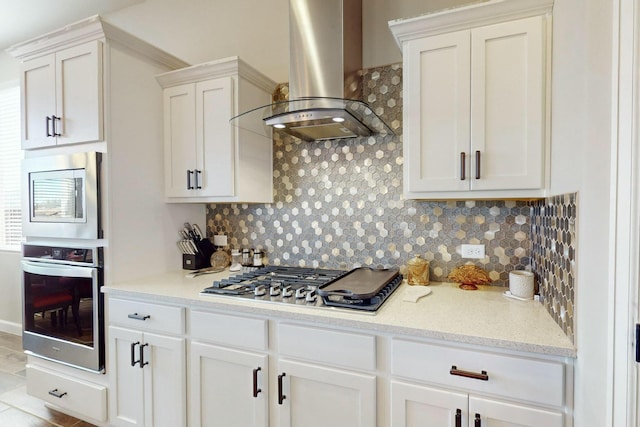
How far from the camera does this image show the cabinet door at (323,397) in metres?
1.36

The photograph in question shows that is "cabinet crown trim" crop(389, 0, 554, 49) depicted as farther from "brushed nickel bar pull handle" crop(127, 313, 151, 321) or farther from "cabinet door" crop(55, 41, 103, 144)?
"brushed nickel bar pull handle" crop(127, 313, 151, 321)

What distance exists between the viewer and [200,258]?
2457 mm

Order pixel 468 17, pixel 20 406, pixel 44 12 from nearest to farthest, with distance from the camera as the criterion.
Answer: pixel 468 17, pixel 20 406, pixel 44 12

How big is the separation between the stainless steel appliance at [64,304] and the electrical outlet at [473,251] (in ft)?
7.12

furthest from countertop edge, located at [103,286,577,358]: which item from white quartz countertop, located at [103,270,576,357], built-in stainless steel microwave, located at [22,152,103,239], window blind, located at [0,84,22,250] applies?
window blind, located at [0,84,22,250]

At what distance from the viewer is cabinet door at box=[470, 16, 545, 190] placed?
4.77ft

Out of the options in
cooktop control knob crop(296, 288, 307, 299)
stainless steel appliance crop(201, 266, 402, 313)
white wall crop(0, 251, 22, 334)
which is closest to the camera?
stainless steel appliance crop(201, 266, 402, 313)

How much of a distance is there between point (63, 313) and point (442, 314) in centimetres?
229

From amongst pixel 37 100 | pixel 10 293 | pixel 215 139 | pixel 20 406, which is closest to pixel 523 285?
pixel 215 139

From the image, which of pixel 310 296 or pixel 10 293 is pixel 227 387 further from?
pixel 10 293

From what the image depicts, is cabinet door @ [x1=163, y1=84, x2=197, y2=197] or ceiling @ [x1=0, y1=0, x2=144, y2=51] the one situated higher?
ceiling @ [x1=0, y1=0, x2=144, y2=51]

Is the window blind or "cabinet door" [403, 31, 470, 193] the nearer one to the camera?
"cabinet door" [403, 31, 470, 193]

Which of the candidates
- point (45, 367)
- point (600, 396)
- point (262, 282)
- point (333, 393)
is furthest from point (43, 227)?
point (600, 396)

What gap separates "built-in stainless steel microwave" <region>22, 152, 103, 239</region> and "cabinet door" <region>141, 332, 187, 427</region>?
2.44ft
